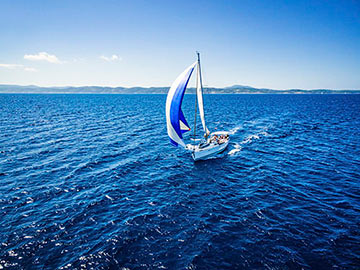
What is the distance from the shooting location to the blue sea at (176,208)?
42.4 feet

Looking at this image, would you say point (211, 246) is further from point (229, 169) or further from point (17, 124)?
point (17, 124)

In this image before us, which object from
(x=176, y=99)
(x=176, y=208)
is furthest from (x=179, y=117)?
(x=176, y=208)

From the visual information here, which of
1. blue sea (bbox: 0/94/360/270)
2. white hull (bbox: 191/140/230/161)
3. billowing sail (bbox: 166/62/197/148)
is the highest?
billowing sail (bbox: 166/62/197/148)

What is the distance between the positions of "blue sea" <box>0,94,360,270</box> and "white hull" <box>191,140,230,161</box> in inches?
45.6

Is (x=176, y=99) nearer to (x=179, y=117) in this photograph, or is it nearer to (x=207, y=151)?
(x=179, y=117)

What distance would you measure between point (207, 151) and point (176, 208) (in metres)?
13.4

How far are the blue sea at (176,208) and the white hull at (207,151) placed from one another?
1157mm

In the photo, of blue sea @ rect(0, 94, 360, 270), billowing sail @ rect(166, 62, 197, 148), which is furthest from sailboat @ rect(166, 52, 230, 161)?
blue sea @ rect(0, 94, 360, 270)

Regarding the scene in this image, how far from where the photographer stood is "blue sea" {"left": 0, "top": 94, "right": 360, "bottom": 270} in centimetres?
1291

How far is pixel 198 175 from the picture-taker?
2527 centimetres

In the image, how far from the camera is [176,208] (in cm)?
1814

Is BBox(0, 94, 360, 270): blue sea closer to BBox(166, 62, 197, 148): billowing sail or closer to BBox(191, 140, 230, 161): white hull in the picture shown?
BBox(191, 140, 230, 161): white hull

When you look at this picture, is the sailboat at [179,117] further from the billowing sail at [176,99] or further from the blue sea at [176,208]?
the blue sea at [176,208]

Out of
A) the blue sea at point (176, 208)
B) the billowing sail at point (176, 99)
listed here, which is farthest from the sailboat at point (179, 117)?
the blue sea at point (176, 208)
